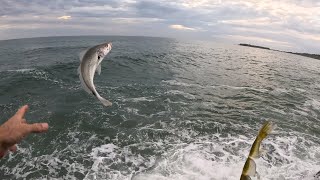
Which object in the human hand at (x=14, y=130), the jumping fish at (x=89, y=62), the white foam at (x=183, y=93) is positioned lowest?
the white foam at (x=183, y=93)

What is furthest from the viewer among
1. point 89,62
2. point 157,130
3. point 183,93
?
point 183,93

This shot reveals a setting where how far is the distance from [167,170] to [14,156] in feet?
19.7

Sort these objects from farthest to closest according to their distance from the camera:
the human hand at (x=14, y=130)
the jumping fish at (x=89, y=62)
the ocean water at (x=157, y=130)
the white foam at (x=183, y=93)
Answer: the white foam at (x=183, y=93)
the ocean water at (x=157, y=130)
the jumping fish at (x=89, y=62)
the human hand at (x=14, y=130)

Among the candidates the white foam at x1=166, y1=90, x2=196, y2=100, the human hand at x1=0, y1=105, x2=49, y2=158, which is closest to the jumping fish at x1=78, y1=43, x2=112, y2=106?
the human hand at x1=0, y1=105, x2=49, y2=158

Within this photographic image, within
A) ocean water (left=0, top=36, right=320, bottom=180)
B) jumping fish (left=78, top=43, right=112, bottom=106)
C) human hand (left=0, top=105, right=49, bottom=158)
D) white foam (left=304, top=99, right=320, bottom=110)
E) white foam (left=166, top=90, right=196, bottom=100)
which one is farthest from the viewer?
white foam (left=304, top=99, right=320, bottom=110)

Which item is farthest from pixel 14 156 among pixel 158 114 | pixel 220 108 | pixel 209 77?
pixel 209 77

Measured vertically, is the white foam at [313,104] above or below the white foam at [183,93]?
below

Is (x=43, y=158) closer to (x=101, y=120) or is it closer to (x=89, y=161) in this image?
(x=89, y=161)

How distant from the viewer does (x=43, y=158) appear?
1059cm

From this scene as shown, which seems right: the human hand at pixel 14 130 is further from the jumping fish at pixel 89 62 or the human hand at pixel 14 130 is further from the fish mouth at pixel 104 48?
the fish mouth at pixel 104 48

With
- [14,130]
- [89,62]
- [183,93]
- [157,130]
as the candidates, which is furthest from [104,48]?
[183,93]

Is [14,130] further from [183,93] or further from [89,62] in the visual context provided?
[183,93]

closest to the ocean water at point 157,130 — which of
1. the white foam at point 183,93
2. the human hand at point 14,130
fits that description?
the white foam at point 183,93

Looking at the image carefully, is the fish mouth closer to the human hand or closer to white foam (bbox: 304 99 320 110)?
the human hand
